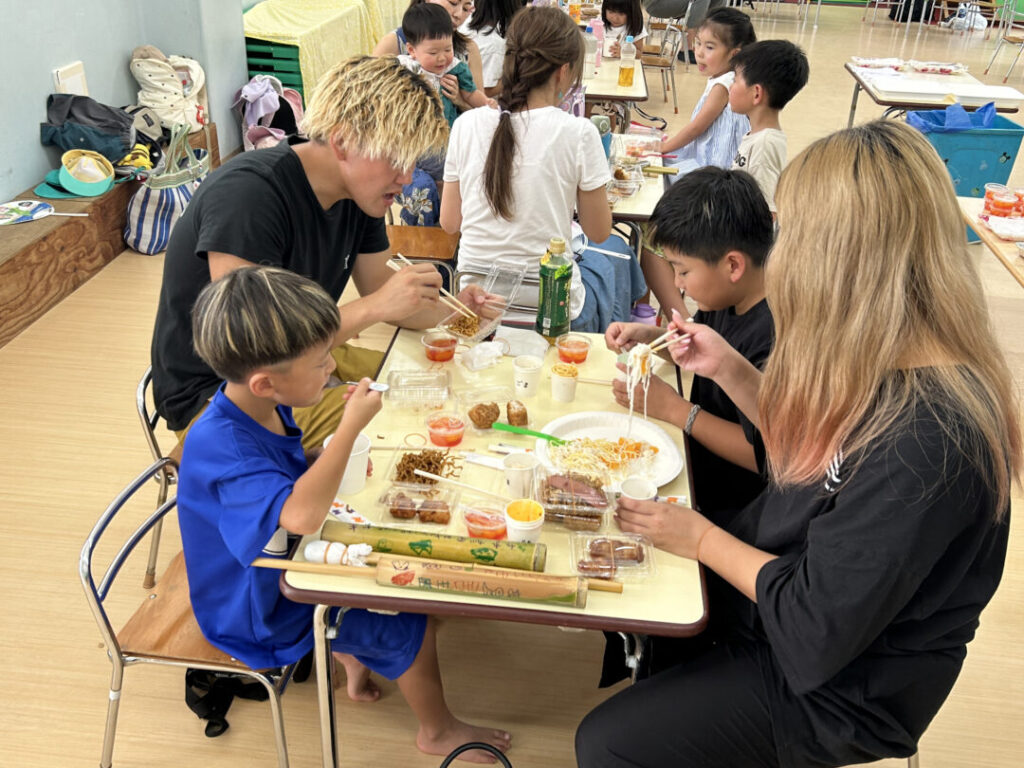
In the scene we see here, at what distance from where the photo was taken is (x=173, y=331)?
2256mm

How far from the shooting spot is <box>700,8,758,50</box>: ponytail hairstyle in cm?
452

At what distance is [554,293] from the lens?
2408 mm

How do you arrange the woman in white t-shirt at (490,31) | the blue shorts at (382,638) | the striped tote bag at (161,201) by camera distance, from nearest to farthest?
1. the blue shorts at (382,638)
2. the striped tote bag at (161,201)
3. the woman in white t-shirt at (490,31)

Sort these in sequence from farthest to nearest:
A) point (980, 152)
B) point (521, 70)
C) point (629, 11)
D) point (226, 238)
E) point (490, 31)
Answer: point (629, 11) → point (980, 152) → point (490, 31) → point (521, 70) → point (226, 238)

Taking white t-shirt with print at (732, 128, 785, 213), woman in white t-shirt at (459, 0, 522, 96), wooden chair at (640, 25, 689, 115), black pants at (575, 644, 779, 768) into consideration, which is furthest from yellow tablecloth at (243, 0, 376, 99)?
black pants at (575, 644, 779, 768)

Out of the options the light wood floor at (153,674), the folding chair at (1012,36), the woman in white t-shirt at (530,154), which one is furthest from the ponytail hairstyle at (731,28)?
the folding chair at (1012,36)

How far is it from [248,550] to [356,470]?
0.90 ft

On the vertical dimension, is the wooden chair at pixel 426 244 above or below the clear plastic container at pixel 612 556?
below

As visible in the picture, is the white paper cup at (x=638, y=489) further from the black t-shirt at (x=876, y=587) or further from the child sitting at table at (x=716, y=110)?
the child sitting at table at (x=716, y=110)

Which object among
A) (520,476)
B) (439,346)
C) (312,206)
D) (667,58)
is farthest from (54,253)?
(667,58)

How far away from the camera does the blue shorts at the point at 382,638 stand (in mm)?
1918

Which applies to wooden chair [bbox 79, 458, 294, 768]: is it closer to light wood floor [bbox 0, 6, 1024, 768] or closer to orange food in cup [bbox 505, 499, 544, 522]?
light wood floor [bbox 0, 6, 1024, 768]

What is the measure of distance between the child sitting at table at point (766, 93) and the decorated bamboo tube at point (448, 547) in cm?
268

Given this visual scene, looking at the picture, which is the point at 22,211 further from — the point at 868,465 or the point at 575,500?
the point at 868,465
